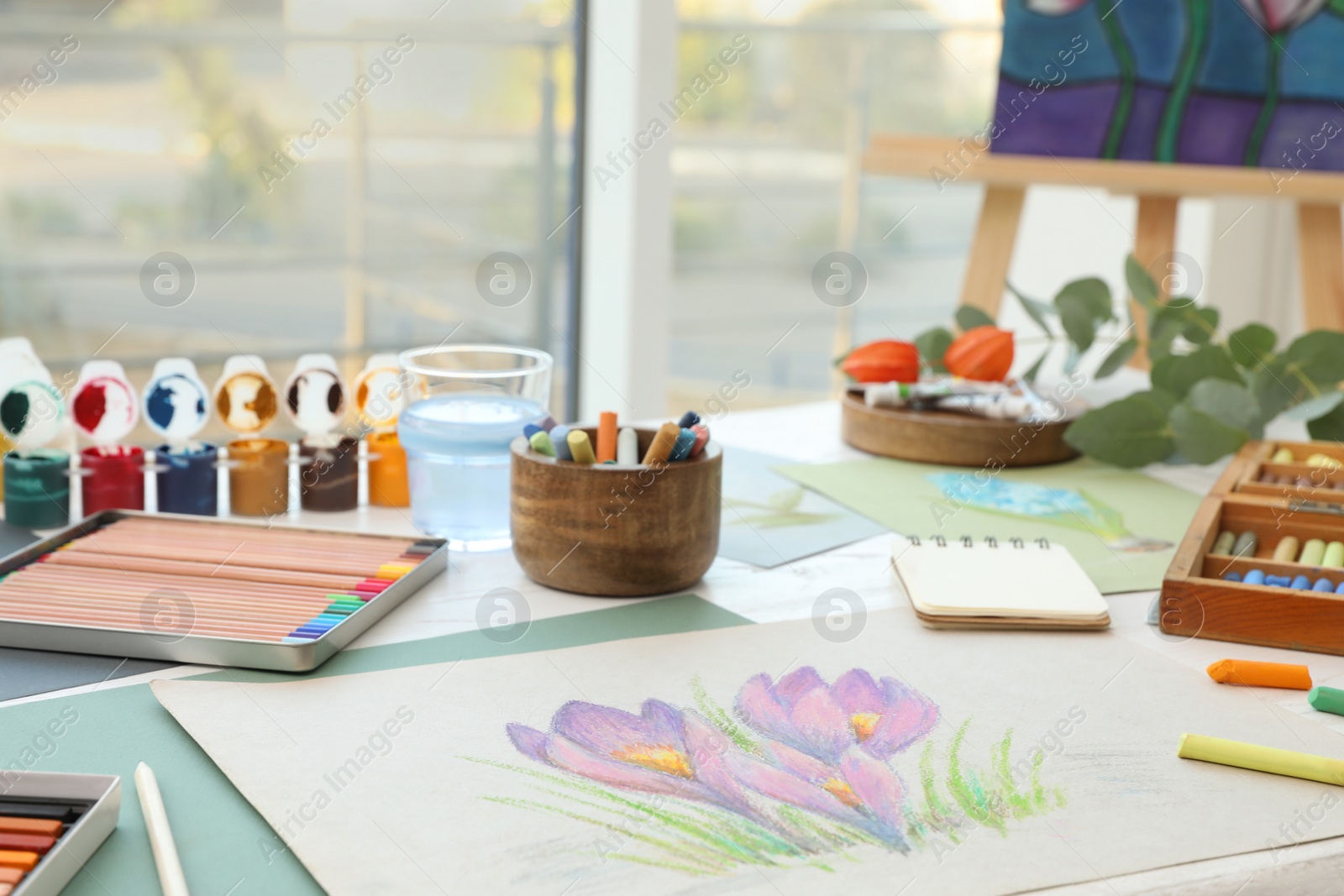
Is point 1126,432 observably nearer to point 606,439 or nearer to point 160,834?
point 606,439

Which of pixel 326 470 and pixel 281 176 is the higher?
pixel 281 176

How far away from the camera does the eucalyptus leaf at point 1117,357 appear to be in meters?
1.28

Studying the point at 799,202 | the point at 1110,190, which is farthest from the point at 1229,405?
the point at 799,202

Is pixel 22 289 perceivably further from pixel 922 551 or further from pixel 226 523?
pixel 922 551

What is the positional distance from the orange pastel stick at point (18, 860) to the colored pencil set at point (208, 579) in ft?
0.69

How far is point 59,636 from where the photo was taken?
27.3 inches

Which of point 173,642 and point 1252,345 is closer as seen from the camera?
point 173,642

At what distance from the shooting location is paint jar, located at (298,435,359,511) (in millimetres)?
961

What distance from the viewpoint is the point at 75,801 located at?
51 cm

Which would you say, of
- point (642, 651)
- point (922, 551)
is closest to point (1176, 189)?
point (922, 551)

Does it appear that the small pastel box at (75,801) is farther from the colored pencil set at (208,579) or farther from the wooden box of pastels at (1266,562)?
the wooden box of pastels at (1266,562)

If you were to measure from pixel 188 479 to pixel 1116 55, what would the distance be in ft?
4.76

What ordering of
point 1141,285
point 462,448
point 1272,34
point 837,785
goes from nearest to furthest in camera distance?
point 837,785 → point 462,448 → point 1141,285 → point 1272,34

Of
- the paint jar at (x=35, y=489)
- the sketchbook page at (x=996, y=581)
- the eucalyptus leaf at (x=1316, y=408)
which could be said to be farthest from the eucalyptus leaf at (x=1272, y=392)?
the paint jar at (x=35, y=489)
